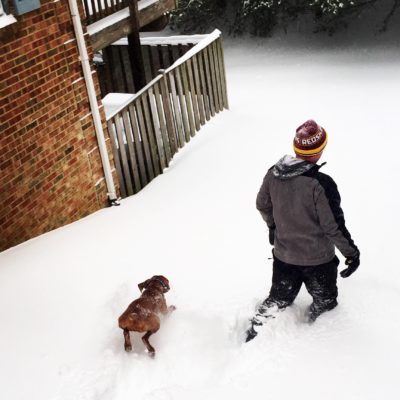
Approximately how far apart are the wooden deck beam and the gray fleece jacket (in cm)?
419

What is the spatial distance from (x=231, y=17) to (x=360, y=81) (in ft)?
21.9

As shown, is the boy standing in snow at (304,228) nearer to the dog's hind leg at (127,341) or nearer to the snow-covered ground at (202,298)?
the snow-covered ground at (202,298)

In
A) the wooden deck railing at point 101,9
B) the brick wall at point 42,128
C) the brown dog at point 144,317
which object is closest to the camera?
the brown dog at point 144,317

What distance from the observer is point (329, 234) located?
3439 millimetres

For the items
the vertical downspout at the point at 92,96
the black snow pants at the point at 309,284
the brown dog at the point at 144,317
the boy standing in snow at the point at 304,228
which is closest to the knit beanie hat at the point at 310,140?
the boy standing in snow at the point at 304,228

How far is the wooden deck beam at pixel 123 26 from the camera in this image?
6.95 m

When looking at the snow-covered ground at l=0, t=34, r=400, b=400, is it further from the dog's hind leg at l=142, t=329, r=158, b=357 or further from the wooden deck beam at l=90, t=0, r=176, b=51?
the wooden deck beam at l=90, t=0, r=176, b=51

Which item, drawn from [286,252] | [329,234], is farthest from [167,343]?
[329,234]

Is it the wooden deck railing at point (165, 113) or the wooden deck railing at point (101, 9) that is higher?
the wooden deck railing at point (101, 9)

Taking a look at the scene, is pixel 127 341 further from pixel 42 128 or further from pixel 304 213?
pixel 42 128

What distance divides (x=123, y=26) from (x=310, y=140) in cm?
511

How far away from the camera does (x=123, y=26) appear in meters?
7.62

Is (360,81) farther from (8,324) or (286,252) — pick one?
(8,324)

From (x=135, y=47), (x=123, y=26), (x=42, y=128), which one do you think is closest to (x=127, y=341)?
(x=42, y=128)
